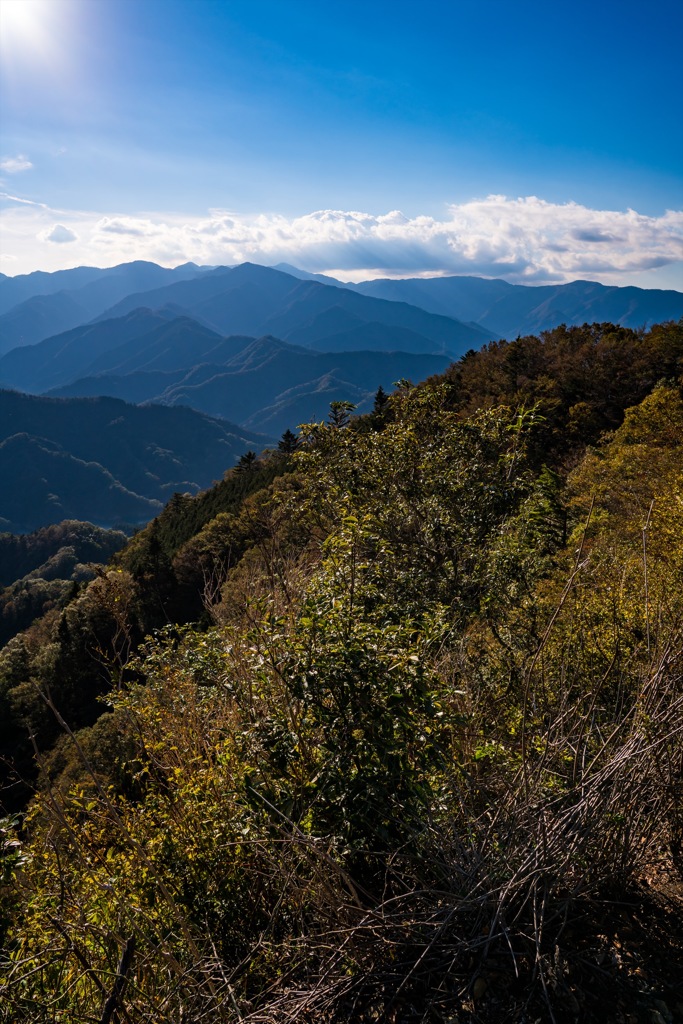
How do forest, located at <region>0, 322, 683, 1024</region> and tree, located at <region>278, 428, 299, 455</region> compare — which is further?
tree, located at <region>278, 428, 299, 455</region>

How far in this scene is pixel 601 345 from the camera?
43.8m

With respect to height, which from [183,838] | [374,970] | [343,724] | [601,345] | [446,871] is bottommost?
[183,838]

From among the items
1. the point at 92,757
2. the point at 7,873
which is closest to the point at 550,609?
the point at 7,873

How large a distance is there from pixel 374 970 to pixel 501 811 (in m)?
1.33

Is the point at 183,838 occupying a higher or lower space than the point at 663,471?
lower

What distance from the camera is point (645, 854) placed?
14.3 feet

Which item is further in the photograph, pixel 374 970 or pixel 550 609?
pixel 550 609

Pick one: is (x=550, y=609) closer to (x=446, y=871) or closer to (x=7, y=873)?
(x=446, y=871)

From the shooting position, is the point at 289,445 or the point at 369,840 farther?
the point at 289,445

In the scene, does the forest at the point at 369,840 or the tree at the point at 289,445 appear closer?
the forest at the point at 369,840

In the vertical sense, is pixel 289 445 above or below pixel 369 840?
above

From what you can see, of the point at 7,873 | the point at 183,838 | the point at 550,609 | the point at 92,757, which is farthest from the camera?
the point at 92,757

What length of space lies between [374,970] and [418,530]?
853cm

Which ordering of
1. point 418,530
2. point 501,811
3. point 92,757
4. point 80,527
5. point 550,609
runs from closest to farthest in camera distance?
point 501,811
point 550,609
point 418,530
point 92,757
point 80,527
